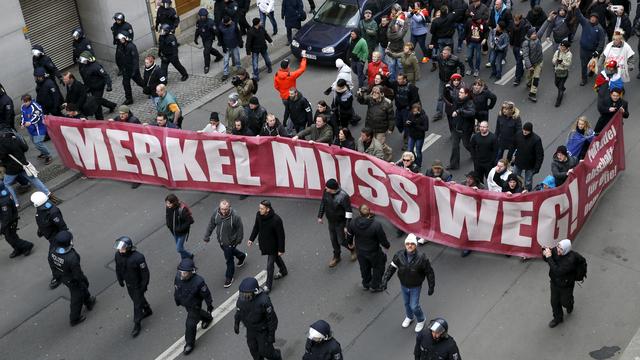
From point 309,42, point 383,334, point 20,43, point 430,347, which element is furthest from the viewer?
point 309,42

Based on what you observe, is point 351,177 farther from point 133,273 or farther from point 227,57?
point 227,57

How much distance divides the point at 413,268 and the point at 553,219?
272cm

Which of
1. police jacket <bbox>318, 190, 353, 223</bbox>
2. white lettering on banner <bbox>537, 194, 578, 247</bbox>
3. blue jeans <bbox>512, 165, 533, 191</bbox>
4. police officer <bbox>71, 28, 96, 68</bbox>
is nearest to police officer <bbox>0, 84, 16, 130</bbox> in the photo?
police officer <bbox>71, 28, 96, 68</bbox>

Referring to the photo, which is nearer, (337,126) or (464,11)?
(337,126)

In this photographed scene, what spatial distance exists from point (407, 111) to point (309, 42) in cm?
532

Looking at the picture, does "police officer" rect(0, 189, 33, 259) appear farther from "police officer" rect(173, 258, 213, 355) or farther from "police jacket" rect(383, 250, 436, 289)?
"police jacket" rect(383, 250, 436, 289)

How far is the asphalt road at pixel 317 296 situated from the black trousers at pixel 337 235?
14.4 inches

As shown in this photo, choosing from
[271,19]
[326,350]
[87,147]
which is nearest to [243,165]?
[87,147]

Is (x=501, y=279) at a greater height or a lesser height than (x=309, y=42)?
lesser

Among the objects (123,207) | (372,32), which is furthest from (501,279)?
(372,32)

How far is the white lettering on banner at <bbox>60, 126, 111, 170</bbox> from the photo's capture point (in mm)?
15930

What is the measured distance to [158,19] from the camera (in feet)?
67.8

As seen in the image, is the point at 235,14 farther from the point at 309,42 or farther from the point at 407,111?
the point at 407,111

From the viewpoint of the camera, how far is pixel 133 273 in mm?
11820
